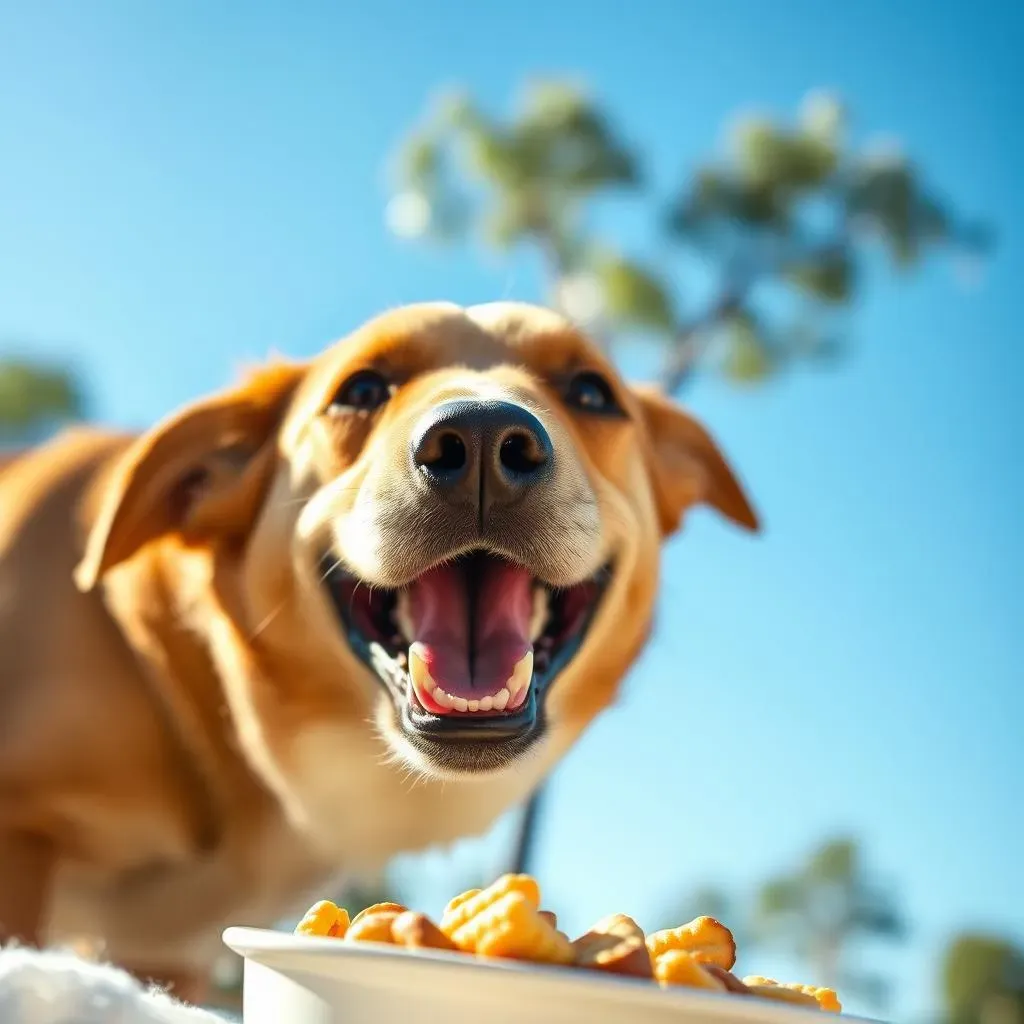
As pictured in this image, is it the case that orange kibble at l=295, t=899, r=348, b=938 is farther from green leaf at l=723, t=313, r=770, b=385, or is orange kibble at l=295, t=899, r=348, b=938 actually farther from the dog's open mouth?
green leaf at l=723, t=313, r=770, b=385

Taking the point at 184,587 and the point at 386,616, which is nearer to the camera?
the point at 386,616

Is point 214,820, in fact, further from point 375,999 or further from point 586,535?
point 375,999

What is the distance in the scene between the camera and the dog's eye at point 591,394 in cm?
319

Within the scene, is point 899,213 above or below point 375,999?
above

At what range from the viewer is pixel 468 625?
110 inches

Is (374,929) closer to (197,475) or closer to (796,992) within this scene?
(796,992)

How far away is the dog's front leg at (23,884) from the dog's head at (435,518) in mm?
666

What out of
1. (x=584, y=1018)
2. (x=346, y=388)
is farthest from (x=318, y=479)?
(x=584, y=1018)

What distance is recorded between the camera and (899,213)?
57.3 feet

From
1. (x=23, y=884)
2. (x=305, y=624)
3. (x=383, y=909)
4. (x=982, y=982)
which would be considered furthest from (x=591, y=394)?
(x=982, y=982)

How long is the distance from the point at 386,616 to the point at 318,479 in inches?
15.2

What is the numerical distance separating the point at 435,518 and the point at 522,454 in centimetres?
24

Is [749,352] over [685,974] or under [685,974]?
over

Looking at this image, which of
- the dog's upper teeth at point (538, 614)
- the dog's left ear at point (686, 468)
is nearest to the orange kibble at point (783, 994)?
the dog's upper teeth at point (538, 614)
